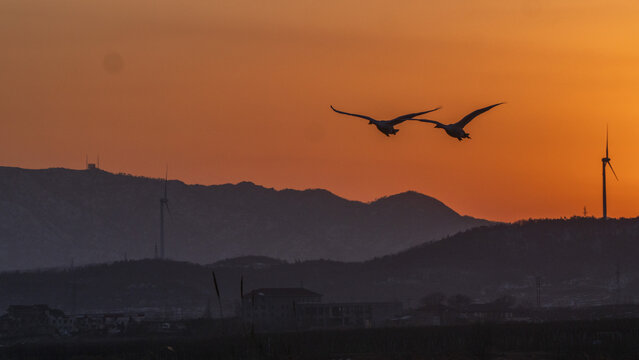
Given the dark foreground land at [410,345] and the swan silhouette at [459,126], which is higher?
the swan silhouette at [459,126]

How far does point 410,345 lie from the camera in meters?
152

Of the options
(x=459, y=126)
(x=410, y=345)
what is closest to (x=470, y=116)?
(x=459, y=126)

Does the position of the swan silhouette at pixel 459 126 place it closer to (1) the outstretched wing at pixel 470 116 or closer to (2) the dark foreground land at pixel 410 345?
(1) the outstretched wing at pixel 470 116

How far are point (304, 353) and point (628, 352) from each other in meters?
29.0

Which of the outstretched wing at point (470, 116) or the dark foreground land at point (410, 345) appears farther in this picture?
the dark foreground land at point (410, 345)

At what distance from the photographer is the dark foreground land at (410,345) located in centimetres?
12700

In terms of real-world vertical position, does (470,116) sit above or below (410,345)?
above

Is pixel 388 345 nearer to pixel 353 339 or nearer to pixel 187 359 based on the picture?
pixel 353 339

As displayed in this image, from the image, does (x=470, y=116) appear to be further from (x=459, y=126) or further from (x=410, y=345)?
(x=410, y=345)

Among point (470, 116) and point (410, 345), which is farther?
point (410, 345)

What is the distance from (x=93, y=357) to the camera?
150 metres

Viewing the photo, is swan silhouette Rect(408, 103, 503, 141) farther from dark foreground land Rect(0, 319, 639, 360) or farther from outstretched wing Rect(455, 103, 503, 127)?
dark foreground land Rect(0, 319, 639, 360)

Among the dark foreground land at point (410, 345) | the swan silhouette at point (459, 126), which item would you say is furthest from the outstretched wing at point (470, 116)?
the dark foreground land at point (410, 345)

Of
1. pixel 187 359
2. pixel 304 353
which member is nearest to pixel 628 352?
pixel 304 353
